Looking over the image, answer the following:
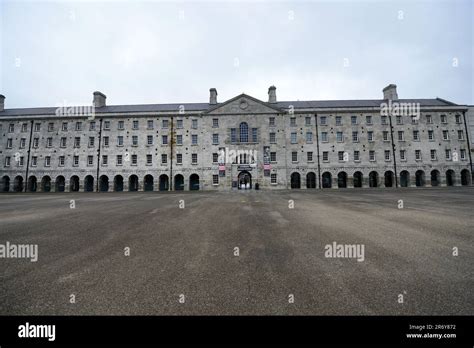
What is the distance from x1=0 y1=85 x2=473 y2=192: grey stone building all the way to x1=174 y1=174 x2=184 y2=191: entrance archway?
0.27 meters

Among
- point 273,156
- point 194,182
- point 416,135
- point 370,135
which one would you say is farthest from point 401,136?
point 194,182

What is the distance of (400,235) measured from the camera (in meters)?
5.52

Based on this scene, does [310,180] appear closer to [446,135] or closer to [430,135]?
[430,135]

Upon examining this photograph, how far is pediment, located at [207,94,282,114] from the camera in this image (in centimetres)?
3409

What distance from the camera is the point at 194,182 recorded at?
35.0 m

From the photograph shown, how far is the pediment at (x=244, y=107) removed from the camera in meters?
34.1

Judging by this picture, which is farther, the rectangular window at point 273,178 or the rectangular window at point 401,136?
the rectangular window at point 401,136

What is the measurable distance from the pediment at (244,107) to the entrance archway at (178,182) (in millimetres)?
12668

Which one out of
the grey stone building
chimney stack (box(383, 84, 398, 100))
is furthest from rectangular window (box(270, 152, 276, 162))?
chimney stack (box(383, 84, 398, 100))

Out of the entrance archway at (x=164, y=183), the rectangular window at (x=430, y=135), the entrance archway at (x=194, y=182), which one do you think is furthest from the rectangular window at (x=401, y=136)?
the entrance archway at (x=164, y=183)

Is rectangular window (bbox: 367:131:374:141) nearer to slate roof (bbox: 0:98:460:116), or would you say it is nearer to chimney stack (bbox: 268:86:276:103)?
slate roof (bbox: 0:98:460:116)

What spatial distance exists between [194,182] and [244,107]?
1596 centimetres

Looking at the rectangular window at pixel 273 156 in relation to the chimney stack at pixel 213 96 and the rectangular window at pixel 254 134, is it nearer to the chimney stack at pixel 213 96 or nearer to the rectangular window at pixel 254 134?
the rectangular window at pixel 254 134
